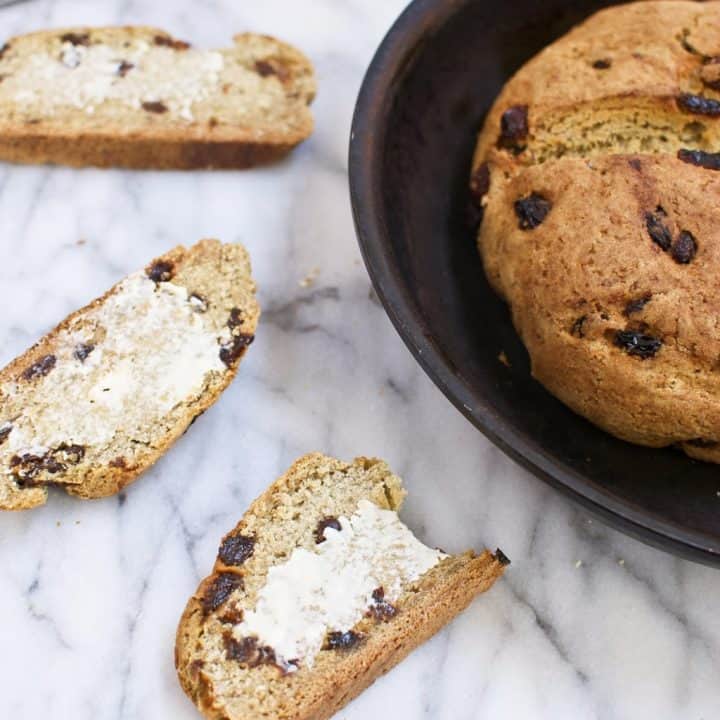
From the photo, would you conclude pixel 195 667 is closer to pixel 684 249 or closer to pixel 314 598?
pixel 314 598

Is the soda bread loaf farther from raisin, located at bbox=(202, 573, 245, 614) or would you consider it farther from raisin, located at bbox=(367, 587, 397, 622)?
raisin, located at bbox=(202, 573, 245, 614)

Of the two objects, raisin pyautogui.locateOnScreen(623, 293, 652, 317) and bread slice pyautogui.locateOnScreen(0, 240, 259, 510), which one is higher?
raisin pyautogui.locateOnScreen(623, 293, 652, 317)

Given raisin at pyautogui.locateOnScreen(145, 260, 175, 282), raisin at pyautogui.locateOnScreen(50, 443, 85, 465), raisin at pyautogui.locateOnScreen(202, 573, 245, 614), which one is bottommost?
raisin at pyautogui.locateOnScreen(202, 573, 245, 614)

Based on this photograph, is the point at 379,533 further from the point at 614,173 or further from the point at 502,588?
the point at 614,173

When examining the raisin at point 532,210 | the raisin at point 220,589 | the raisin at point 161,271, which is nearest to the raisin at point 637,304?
the raisin at point 532,210

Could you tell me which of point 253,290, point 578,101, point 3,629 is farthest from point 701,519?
point 3,629

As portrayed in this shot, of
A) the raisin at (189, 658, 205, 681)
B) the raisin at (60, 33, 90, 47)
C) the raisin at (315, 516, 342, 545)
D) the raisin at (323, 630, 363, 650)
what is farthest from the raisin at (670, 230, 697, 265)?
the raisin at (60, 33, 90, 47)
